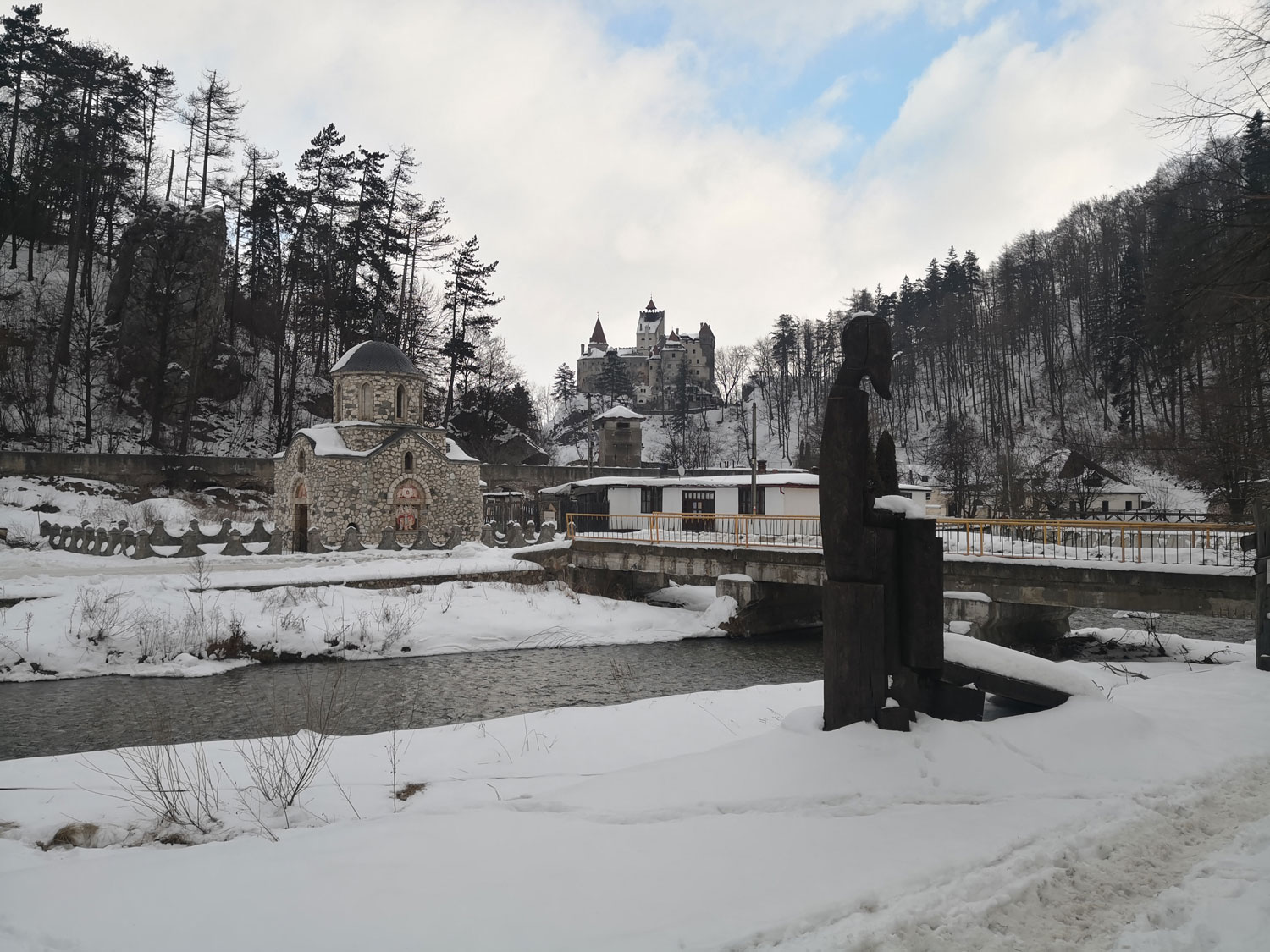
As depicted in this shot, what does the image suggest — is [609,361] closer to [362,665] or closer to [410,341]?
[410,341]

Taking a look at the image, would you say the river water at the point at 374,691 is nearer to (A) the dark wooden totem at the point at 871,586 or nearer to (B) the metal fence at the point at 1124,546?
(B) the metal fence at the point at 1124,546

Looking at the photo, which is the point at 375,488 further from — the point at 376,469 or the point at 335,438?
the point at 335,438

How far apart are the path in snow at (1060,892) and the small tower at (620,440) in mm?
55973

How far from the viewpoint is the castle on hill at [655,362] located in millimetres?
106500

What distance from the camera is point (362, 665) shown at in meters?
15.3

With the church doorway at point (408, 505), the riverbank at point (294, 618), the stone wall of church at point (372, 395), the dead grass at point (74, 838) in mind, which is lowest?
the riverbank at point (294, 618)

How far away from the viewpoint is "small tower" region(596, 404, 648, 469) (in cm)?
6050

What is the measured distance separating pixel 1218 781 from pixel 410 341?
48.6 meters

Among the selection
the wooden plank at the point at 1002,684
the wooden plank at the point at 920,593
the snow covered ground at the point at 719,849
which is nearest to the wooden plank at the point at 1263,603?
the snow covered ground at the point at 719,849

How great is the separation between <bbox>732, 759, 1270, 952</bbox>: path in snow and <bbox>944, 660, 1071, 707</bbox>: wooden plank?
51.9 inches

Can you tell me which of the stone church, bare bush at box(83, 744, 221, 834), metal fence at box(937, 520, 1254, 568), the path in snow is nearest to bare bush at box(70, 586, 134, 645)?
bare bush at box(83, 744, 221, 834)

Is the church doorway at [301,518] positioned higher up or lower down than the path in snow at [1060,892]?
higher up

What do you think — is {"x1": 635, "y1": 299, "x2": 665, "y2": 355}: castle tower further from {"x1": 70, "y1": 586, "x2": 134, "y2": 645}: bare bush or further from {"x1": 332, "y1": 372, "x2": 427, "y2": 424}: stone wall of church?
{"x1": 70, "y1": 586, "x2": 134, "y2": 645}: bare bush

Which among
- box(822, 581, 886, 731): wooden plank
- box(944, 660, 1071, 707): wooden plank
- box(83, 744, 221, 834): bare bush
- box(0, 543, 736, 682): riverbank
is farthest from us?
box(0, 543, 736, 682): riverbank
